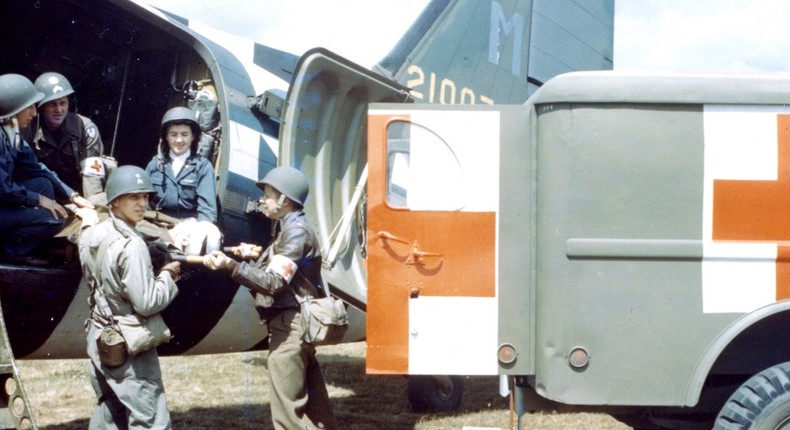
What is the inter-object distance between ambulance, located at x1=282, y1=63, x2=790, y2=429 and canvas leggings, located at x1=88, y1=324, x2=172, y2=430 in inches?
41.7

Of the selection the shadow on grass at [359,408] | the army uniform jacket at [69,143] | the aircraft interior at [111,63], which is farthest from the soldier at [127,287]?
the shadow on grass at [359,408]

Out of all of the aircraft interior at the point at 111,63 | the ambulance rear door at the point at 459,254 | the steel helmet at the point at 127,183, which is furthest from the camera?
the aircraft interior at the point at 111,63

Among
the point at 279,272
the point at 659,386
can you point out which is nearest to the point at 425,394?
the point at 279,272

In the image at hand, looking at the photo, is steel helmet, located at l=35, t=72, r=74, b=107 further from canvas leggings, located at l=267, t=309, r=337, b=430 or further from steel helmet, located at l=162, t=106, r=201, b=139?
canvas leggings, located at l=267, t=309, r=337, b=430

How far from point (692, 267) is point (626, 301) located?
1.04ft

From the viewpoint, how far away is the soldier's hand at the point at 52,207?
4.25 meters

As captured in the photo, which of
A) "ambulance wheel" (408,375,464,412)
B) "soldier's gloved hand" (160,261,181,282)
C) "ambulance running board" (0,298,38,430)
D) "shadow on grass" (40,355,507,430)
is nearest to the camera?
"ambulance running board" (0,298,38,430)

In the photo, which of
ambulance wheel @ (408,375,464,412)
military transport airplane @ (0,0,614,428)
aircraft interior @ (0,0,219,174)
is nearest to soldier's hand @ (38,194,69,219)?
military transport airplane @ (0,0,614,428)

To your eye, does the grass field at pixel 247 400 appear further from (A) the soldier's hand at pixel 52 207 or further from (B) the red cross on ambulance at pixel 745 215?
(A) the soldier's hand at pixel 52 207

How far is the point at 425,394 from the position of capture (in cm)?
696

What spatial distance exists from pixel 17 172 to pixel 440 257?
2.24 meters

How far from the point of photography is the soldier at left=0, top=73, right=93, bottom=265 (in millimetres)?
4191

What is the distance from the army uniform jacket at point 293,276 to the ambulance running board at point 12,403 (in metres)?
1.11

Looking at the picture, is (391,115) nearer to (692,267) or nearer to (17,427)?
(692,267)
